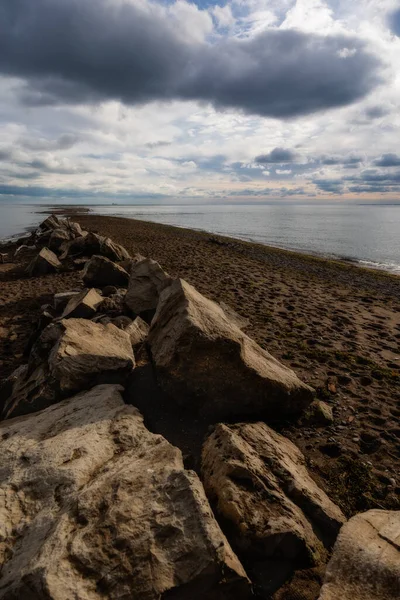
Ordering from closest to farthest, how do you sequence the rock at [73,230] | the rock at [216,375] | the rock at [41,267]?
the rock at [216,375] → the rock at [41,267] → the rock at [73,230]

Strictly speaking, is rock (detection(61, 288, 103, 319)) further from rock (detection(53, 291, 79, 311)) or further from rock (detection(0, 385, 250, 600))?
rock (detection(0, 385, 250, 600))

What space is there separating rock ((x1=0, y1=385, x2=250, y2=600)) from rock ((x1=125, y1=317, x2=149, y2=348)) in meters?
4.21

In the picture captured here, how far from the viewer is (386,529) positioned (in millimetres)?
4184

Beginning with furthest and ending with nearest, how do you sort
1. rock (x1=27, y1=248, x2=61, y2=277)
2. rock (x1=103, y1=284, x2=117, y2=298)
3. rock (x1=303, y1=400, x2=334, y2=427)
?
1. rock (x1=27, y1=248, x2=61, y2=277)
2. rock (x1=103, y1=284, x2=117, y2=298)
3. rock (x1=303, y1=400, x2=334, y2=427)

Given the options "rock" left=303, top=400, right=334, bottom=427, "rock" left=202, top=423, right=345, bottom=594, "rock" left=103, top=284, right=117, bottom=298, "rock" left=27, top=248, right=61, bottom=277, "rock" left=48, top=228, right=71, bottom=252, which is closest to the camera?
"rock" left=202, top=423, right=345, bottom=594

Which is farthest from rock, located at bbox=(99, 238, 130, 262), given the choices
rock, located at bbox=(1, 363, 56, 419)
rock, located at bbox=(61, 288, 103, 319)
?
rock, located at bbox=(1, 363, 56, 419)

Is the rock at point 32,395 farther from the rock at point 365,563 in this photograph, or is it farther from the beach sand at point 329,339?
the rock at point 365,563

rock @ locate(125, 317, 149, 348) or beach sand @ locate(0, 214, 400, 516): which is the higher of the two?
rock @ locate(125, 317, 149, 348)

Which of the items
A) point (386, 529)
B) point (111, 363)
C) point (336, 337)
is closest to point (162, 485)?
point (386, 529)

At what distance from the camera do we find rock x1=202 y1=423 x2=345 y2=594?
4.21m

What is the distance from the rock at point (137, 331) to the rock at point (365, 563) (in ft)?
21.1

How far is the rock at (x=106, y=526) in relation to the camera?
3.33 meters

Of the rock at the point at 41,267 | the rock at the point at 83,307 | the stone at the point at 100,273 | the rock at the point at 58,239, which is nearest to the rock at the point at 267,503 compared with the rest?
the rock at the point at 83,307

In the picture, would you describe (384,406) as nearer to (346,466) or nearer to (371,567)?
(346,466)
